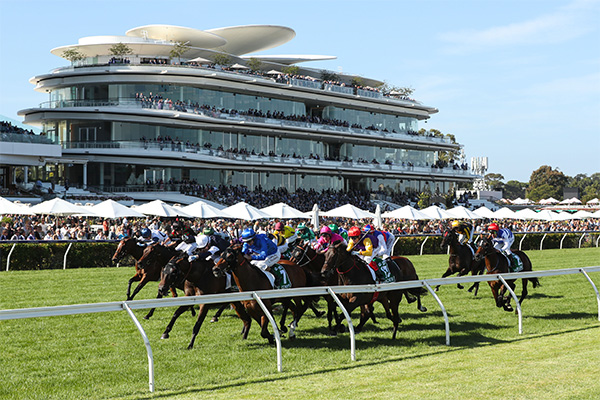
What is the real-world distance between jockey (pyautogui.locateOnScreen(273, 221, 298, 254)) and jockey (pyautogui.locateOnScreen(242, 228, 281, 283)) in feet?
5.41

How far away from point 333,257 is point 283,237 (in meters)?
2.19

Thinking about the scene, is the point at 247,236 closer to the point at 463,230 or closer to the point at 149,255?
the point at 149,255

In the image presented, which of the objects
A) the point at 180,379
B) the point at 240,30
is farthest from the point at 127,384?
the point at 240,30

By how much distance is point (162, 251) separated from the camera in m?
11.2

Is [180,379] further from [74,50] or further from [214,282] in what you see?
[74,50]

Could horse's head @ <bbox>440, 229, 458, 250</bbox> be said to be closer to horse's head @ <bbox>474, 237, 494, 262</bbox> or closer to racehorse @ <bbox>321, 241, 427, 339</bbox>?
horse's head @ <bbox>474, 237, 494, 262</bbox>

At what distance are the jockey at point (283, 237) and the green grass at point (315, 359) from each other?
3.96 ft

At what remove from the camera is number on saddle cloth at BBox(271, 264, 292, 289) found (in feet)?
31.1

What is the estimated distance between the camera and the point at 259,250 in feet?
30.7

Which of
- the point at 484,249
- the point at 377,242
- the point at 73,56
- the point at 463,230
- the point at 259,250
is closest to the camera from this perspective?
the point at 259,250

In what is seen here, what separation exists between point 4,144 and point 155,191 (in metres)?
9.50

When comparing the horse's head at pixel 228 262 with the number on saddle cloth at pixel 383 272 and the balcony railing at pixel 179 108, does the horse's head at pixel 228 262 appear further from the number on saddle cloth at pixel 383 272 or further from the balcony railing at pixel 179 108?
the balcony railing at pixel 179 108

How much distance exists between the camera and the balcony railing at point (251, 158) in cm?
4219

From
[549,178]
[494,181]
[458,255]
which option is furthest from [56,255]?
[494,181]
